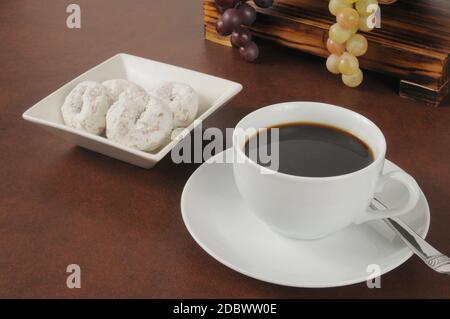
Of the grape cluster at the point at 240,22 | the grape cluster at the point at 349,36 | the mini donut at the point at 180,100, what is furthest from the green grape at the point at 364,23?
the mini donut at the point at 180,100

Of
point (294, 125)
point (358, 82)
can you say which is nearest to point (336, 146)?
point (294, 125)

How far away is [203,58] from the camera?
1.05 meters

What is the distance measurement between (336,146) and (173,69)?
12.9 inches

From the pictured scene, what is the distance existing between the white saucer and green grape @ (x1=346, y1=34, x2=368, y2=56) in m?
0.29

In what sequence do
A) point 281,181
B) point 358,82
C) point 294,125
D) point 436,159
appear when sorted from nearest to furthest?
point 281,181 → point 294,125 → point 436,159 → point 358,82

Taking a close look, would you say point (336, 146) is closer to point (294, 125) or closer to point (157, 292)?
point (294, 125)

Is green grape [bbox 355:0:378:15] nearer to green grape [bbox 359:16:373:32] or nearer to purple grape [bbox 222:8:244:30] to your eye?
green grape [bbox 359:16:373:32]

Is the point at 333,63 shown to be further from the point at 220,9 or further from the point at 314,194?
the point at 314,194

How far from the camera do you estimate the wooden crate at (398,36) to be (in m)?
0.89

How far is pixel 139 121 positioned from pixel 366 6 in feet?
1.24

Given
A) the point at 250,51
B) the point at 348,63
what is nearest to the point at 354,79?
the point at 348,63

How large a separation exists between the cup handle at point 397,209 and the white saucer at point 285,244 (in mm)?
23

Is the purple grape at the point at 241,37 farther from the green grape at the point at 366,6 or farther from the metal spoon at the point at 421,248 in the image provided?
the metal spoon at the point at 421,248

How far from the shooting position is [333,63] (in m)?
0.95
